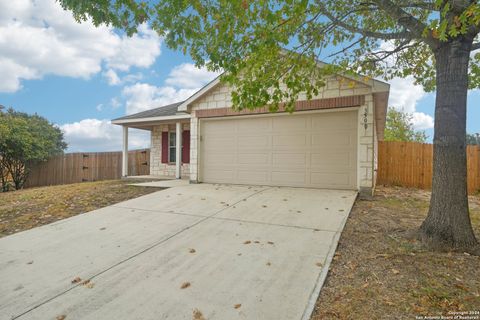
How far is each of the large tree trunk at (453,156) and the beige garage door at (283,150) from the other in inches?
141

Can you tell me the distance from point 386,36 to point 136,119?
10.6m

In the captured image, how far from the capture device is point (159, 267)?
3.11 metres

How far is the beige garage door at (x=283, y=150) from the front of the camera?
284 inches

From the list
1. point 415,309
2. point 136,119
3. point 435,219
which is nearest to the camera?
point 415,309

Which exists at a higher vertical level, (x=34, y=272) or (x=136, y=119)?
(x=136, y=119)

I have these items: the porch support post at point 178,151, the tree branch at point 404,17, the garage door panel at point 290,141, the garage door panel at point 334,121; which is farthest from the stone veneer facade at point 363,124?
the porch support post at point 178,151

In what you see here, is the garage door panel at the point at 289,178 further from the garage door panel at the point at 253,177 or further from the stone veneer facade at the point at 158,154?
the stone veneer facade at the point at 158,154

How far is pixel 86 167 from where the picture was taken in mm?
Answer: 15102

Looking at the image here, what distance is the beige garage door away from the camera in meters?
7.21

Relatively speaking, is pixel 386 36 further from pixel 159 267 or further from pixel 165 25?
pixel 159 267

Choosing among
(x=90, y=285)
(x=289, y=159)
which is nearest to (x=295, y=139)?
(x=289, y=159)

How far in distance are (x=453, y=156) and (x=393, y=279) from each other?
2027 mm

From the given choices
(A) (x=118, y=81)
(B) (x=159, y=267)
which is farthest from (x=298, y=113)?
(A) (x=118, y=81)

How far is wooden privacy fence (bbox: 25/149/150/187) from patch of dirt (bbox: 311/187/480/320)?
533 inches
